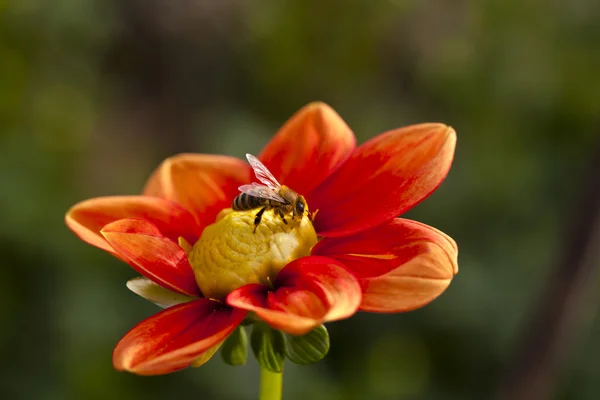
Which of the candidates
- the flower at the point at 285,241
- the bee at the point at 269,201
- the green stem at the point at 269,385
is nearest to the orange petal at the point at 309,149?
the flower at the point at 285,241

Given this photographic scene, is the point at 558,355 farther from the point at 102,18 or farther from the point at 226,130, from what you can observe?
the point at 102,18

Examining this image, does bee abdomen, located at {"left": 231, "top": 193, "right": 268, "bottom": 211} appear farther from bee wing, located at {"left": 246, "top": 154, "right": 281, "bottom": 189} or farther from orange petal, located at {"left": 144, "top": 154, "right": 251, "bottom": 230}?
orange petal, located at {"left": 144, "top": 154, "right": 251, "bottom": 230}

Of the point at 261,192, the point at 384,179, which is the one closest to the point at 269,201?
the point at 261,192

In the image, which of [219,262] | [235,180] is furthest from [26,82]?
[219,262]

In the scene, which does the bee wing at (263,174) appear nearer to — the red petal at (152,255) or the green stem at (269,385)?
the red petal at (152,255)

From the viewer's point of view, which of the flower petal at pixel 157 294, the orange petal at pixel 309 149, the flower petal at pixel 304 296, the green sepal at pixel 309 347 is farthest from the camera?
the orange petal at pixel 309 149

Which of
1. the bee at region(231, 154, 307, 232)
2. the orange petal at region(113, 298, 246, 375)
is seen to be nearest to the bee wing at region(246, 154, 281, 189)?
the bee at region(231, 154, 307, 232)
